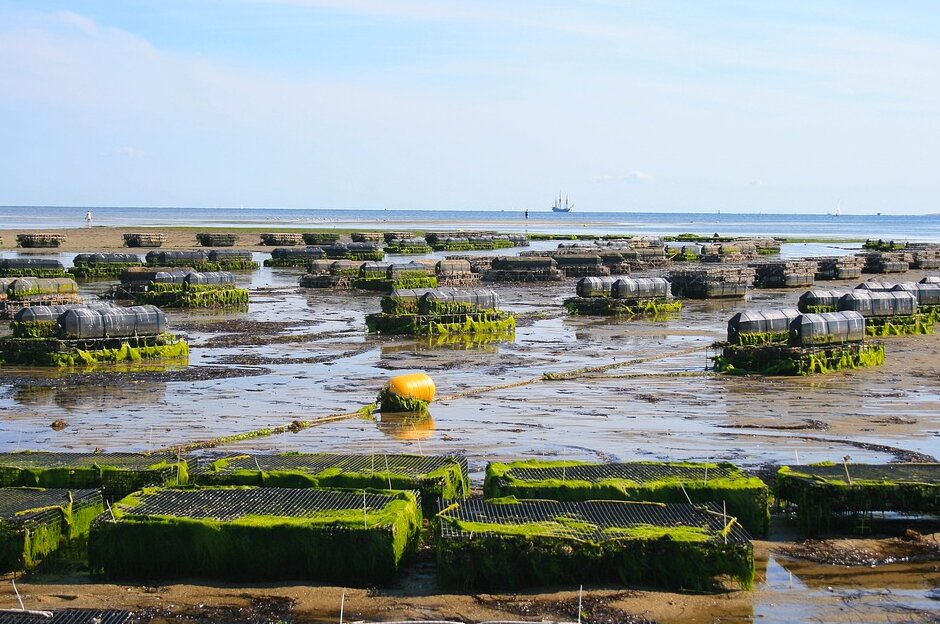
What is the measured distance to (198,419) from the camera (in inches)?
949

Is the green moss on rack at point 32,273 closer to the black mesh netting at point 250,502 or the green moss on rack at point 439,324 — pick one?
the green moss on rack at point 439,324

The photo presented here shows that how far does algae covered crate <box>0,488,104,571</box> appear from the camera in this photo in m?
13.7

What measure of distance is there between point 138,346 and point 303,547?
2111cm

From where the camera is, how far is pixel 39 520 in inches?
560

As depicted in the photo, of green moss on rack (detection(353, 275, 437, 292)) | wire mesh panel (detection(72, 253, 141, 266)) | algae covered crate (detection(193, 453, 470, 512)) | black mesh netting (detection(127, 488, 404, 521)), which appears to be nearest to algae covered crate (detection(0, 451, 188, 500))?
algae covered crate (detection(193, 453, 470, 512))

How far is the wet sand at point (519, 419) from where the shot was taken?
499 inches

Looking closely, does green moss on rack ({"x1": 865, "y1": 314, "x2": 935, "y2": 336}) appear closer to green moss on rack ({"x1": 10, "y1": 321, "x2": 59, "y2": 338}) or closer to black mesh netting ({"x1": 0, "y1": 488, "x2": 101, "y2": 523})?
green moss on rack ({"x1": 10, "y1": 321, "x2": 59, "y2": 338})

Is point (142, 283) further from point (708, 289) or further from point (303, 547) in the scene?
point (303, 547)

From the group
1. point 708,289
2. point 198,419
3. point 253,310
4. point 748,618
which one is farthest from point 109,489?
point 708,289

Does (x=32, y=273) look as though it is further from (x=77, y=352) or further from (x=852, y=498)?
(x=852, y=498)

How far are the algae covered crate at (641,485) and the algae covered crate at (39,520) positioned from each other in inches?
231

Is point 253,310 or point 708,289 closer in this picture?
point 253,310

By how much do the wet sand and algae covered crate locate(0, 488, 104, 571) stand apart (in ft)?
1.52

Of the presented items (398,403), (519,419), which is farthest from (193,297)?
(519,419)
